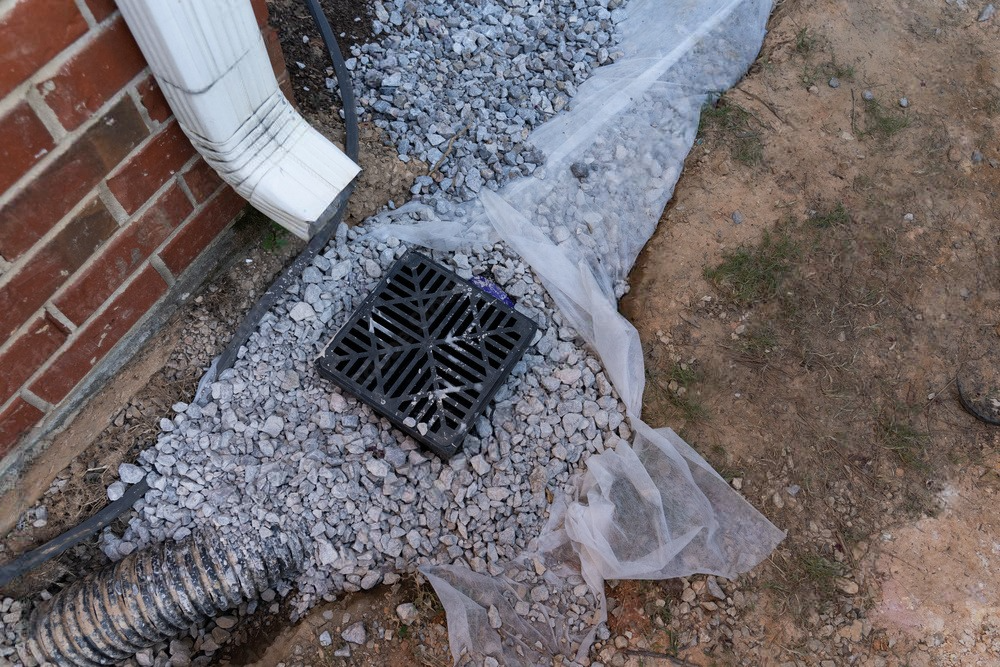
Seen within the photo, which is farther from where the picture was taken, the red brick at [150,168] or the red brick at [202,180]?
the red brick at [202,180]

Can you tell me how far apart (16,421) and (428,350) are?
110cm

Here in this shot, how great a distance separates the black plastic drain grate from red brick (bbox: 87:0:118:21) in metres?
1.02

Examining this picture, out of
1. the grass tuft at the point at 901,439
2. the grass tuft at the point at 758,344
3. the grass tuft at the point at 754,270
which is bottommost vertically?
the grass tuft at the point at 901,439

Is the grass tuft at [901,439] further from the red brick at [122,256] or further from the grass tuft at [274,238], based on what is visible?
the red brick at [122,256]

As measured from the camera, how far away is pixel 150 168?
5.60ft

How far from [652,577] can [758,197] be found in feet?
4.78

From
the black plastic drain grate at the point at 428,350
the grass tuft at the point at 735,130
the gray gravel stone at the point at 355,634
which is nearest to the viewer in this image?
the gray gravel stone at the point at 355,634

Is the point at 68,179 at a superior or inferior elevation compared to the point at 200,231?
superior

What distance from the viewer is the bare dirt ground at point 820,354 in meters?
1.90

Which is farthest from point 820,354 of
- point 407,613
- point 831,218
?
point 407,613

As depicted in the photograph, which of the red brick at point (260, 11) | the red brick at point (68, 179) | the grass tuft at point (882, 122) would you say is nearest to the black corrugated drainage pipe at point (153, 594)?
the red brick at point (68, 179)

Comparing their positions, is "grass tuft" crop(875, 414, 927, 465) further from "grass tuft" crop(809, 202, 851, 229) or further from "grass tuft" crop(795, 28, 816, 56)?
"grass tuft" crop(795, 28, 816, 56)

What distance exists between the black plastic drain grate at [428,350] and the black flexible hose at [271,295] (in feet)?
0.80

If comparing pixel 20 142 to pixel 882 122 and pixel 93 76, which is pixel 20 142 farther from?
pixel 882 122
